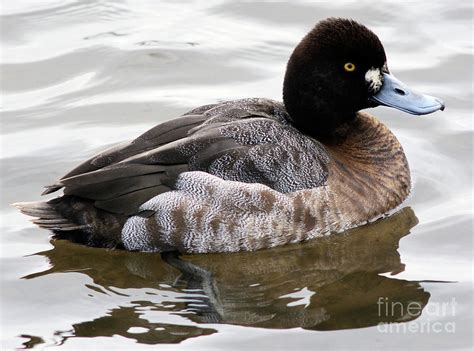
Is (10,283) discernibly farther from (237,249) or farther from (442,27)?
(442,27)

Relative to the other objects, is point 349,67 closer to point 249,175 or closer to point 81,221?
point 249,175

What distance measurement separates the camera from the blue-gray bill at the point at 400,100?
29.8 ft

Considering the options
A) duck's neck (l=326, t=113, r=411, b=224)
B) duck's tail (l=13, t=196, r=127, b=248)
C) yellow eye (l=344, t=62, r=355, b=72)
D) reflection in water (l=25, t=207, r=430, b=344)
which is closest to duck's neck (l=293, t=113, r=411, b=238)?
duck's neck (l=326, t=113, r=411, b=224)

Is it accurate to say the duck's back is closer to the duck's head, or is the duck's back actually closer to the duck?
the duck

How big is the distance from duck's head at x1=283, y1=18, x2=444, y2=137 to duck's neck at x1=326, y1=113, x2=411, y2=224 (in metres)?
0.22

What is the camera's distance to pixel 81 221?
823 centimetres

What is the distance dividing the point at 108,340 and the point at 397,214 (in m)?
2.98

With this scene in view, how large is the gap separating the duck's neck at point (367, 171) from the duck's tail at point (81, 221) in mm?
1731

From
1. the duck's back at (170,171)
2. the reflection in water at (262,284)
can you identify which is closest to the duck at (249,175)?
the duck's back at (170,171)

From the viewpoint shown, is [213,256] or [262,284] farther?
[213,256]

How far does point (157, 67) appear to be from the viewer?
11750mm

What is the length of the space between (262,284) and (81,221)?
1433mm

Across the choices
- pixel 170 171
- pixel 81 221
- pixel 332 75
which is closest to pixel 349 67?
pixel 332 75

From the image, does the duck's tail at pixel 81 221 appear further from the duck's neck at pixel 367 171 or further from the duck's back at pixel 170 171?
the duck's neck at pixel 367 171
